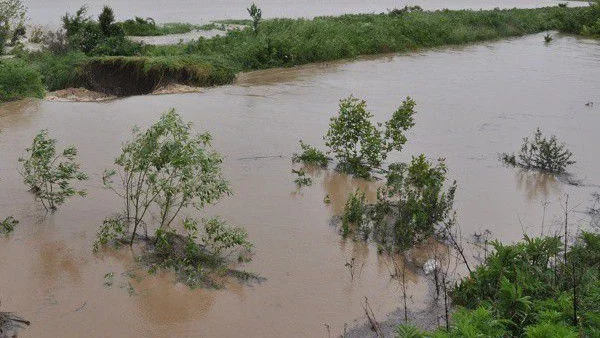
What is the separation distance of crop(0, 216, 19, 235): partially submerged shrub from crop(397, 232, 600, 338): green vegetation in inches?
192

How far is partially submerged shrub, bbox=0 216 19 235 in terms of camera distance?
7.04 m

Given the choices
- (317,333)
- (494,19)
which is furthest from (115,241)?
(494,19)

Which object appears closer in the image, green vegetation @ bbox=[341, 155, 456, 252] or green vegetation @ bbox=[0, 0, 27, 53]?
green vegetation @ bbox=[341, 155, 456, 252]

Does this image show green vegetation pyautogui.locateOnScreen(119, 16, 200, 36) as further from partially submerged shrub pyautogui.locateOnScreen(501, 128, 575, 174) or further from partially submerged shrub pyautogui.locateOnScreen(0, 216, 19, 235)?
partially submerged shrub pyautogui.locateOnScreen(501, 128, 575, 174)

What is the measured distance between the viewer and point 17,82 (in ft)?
46.2

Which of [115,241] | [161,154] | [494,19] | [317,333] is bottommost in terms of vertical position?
[317,333]

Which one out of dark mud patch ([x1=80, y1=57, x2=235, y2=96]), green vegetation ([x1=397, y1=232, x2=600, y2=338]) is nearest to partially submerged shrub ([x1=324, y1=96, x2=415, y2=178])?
green vegetation ([x1=397, y1=232, x2=600, y2=338])

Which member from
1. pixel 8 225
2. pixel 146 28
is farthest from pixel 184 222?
pixel 146 28

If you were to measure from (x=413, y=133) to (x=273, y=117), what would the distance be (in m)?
3.18

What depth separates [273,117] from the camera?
13.3 metres

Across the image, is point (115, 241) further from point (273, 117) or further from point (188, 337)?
point (273, 117)

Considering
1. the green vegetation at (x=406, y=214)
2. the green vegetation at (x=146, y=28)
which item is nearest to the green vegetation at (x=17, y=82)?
the green vegetation at (x=146, y=28)

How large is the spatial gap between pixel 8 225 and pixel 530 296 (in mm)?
5851

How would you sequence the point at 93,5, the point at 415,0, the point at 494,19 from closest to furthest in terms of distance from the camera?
the point at 494,19 < the point at 93,5 < the point at 415,0
